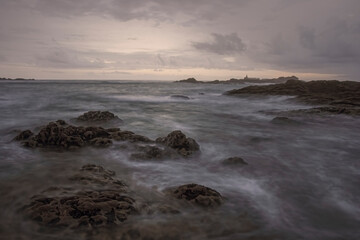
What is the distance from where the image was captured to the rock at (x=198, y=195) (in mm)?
4840

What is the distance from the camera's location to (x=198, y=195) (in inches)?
197

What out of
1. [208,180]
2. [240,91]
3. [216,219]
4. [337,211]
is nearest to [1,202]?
[216,219]

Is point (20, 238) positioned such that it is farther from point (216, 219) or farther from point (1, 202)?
point (216, 219)

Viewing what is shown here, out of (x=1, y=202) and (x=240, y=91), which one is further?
(x=240, y=91)

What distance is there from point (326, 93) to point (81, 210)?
29558 mm

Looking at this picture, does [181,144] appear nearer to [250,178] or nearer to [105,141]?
[105,141]

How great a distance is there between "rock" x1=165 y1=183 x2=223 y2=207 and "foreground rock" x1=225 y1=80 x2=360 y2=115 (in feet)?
49.0

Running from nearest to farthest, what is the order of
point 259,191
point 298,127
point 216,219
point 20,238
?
point 20,238, point 216,219, point 259,191, point 298,127

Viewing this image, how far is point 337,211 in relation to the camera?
4930 millimetres

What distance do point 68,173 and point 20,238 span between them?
2.53 metres

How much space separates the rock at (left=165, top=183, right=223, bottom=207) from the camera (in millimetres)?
4840

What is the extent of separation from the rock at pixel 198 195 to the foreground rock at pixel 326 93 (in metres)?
14.9

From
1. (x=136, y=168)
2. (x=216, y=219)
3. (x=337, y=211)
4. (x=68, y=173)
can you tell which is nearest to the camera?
(x=216, y=219)

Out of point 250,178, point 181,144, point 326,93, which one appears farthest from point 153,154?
point 326,93
